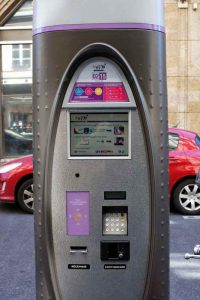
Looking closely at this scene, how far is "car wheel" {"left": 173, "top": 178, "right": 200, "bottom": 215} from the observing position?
793 cm

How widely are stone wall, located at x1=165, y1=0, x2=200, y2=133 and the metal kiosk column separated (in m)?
10.6

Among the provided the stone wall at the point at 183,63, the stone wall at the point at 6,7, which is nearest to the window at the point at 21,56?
the stone wall at the point at 6,7

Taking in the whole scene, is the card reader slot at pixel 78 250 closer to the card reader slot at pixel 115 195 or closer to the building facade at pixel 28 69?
the card reader slot at pixel 115 195

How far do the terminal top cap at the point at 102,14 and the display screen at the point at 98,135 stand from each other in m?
0.49

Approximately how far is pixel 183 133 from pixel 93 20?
599cm

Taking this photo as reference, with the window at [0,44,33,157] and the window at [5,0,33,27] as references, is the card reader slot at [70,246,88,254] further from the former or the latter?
the window at [5,0,33,27]

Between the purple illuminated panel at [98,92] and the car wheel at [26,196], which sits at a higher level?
the purple illuminated panel at [98,92]

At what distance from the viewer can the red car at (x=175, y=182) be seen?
312 inches

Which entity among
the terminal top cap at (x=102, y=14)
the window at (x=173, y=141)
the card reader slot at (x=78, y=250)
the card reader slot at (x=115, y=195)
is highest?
the terminal top cap at (x=102, y=14)

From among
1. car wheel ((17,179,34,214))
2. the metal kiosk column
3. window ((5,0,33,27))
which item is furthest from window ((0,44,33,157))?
the metal kiosk column

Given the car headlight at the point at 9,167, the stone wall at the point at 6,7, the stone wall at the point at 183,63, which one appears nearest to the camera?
the car headlight at the point at 9,167

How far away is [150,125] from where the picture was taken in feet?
8.59

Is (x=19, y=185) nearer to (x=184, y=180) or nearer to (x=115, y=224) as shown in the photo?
(x=184, y=180)

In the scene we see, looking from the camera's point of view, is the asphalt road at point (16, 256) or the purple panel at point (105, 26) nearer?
the purple panel at point (105, 26)
